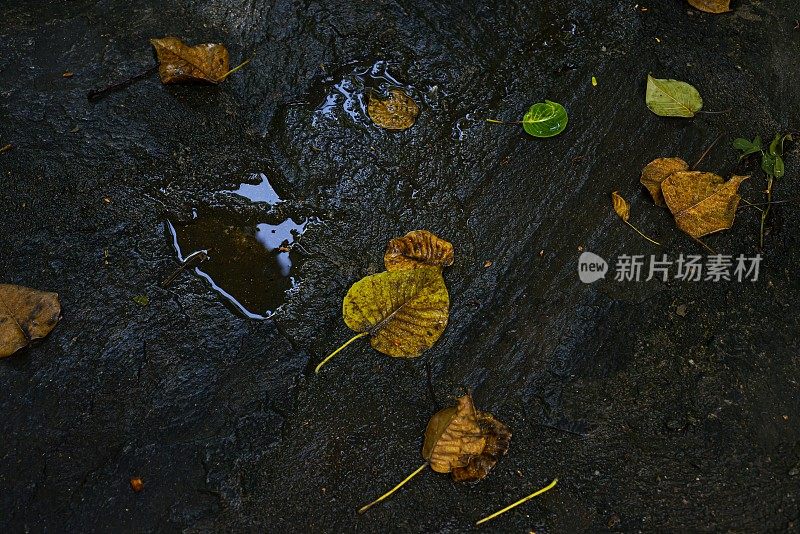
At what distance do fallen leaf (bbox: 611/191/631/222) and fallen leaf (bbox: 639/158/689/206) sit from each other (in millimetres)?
107

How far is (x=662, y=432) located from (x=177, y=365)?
64.7 inches

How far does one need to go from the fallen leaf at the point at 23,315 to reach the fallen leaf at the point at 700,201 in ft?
7.33

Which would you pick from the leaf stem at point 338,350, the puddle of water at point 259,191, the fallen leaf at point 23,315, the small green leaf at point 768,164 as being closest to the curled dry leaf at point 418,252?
the leaf stem at point 338,350

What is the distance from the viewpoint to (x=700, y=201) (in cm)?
256

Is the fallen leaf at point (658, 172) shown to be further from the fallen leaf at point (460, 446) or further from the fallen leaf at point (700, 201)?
the fallen leaf at point (460, 446)

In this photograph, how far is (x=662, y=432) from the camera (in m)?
2.29

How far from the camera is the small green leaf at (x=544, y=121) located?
2650mm

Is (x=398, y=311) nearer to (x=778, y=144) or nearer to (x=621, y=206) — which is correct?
(x=621, y=206)

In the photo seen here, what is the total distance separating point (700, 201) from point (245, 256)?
1.70 metres

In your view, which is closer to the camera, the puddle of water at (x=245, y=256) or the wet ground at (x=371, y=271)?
the wet ground at (x=371, y=271)

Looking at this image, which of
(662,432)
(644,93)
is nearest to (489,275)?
(662,432)

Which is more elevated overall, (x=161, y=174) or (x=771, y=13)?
(x=771, y=13)

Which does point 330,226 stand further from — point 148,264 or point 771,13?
point 771,13

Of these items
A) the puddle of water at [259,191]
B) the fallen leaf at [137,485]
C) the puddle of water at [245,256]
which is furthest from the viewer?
the puddle of water at [259,191]
